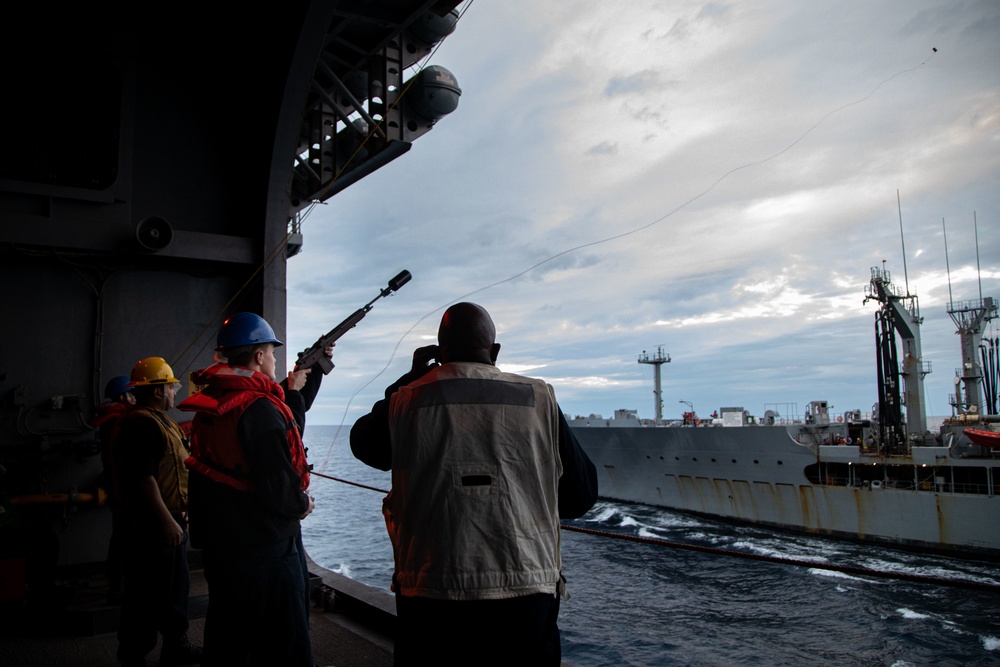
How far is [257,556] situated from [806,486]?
82.5ft

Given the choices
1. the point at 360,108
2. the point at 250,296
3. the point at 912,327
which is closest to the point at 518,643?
the point at 250,296

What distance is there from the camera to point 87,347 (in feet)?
16.0

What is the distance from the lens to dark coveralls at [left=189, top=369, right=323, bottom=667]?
2248mm

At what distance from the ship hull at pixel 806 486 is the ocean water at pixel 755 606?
2.28 feet

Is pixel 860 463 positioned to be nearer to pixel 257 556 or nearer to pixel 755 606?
pixel 755 606

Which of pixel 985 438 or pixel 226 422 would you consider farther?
pixel 985 438

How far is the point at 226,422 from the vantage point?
2.30 m

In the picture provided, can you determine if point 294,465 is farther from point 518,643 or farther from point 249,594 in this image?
point 518,643

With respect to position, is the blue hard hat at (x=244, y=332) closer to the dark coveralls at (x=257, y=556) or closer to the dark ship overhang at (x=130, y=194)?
the dark coveralls at (x=257, y=556)

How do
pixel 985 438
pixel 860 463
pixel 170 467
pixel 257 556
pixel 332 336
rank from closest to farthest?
pixel 257 556 < pixel 170 467 < pixel 332 336 < pixel 985 438 < pixel 860 463

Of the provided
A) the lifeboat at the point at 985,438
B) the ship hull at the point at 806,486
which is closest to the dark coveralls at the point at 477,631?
the lifeboat at the point at 985,438

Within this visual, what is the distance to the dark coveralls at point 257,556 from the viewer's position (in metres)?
2.25

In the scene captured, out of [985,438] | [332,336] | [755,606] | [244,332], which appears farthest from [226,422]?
[985,438]

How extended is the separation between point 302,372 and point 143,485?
0.89m
